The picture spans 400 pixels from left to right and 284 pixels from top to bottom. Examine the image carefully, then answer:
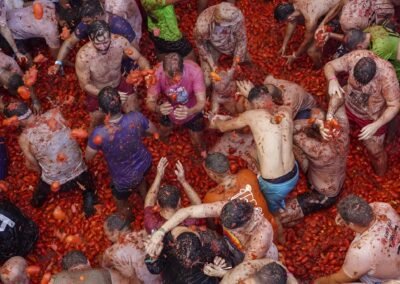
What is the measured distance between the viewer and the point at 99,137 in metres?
6.85

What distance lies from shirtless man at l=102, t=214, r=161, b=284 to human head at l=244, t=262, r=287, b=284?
147 centimetres

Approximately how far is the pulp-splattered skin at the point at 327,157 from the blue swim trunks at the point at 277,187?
0.33 m

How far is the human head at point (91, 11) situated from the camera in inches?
309

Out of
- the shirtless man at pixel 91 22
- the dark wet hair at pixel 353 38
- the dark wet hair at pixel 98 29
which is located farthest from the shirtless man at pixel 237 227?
the shirtless man at pixel 91 22

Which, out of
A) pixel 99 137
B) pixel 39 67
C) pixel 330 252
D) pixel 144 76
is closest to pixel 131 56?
pixel 144 76

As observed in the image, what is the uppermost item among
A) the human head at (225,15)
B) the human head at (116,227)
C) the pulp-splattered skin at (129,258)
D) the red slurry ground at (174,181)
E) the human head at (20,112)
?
the human head at (225,15)

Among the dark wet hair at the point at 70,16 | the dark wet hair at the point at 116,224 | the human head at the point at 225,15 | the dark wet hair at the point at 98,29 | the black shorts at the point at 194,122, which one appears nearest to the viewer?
the dark wet hair at the point at 116,224

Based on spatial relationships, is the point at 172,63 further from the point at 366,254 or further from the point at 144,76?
the point at 366,254

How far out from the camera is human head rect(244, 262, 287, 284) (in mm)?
5234

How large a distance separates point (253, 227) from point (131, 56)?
3242 millimetres

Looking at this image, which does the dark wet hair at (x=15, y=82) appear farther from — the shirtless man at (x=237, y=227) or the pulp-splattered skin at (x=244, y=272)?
the pulp-splattered skin at (x=244, y=272)

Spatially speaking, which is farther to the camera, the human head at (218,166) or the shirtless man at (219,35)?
the shirtless man at (219,35)

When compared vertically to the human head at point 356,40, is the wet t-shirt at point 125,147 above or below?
below


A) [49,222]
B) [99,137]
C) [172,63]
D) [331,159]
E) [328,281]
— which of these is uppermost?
[172,63]
